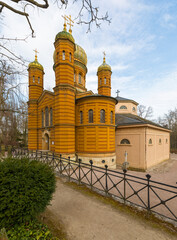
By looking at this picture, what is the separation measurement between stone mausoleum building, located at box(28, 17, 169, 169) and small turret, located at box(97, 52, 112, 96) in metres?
6.04

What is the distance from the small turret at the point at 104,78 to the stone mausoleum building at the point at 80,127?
19.8 ft

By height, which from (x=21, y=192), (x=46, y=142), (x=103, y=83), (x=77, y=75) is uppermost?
(x=77, y=75)

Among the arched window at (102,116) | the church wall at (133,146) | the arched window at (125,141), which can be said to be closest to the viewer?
the arched window at (102,116)

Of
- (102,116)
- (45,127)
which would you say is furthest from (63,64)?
(45,127)

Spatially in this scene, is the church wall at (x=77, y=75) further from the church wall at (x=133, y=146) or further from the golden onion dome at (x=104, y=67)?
the church wall at (x=133, y=146)

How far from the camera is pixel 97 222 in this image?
3.88 m

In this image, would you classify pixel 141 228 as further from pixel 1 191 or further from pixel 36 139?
pixel 36 139

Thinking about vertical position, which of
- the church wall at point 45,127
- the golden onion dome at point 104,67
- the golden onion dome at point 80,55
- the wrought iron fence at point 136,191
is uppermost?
the golden onion dome at point 80,55

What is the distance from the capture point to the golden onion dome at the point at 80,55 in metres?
17.7

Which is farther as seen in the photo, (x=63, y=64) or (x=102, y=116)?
(x=102, y=116)

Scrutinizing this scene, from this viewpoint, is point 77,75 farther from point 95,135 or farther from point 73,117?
point 95,135

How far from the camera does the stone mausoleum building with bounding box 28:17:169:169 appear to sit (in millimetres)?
12242

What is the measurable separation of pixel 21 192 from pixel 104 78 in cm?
1931

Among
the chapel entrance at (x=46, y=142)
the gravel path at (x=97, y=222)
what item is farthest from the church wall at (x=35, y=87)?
the gravel path at (x=97, y=222)
